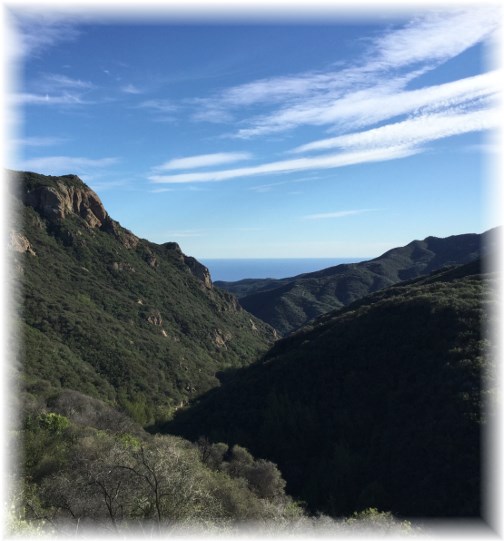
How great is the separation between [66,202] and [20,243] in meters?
32.2

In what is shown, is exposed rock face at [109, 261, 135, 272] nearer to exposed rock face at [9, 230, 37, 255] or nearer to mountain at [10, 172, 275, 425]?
mountain at [10, 172, 275, 425]

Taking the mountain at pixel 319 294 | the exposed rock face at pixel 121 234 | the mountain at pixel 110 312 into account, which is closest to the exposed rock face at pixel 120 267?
the mountain at pixel 110 312

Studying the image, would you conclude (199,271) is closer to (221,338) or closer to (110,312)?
(221,338)

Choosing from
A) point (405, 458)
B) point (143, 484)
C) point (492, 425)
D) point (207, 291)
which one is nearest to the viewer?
point (143, 484)

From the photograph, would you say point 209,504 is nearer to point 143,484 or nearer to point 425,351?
point 143,484

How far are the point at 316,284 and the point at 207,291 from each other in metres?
77.1

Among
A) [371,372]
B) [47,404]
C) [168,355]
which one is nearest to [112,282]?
[168,355]

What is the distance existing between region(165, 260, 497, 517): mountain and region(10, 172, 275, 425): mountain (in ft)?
64.2

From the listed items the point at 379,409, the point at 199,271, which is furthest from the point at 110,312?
the point at 379,409

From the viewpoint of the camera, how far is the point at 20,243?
8188 centimetres

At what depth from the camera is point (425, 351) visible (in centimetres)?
3831

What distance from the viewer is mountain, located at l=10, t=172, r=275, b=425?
62000mm

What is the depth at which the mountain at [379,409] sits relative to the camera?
1110 inches

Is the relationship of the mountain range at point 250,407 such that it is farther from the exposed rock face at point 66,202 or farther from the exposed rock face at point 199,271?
the exposed rock face at point 199,271
